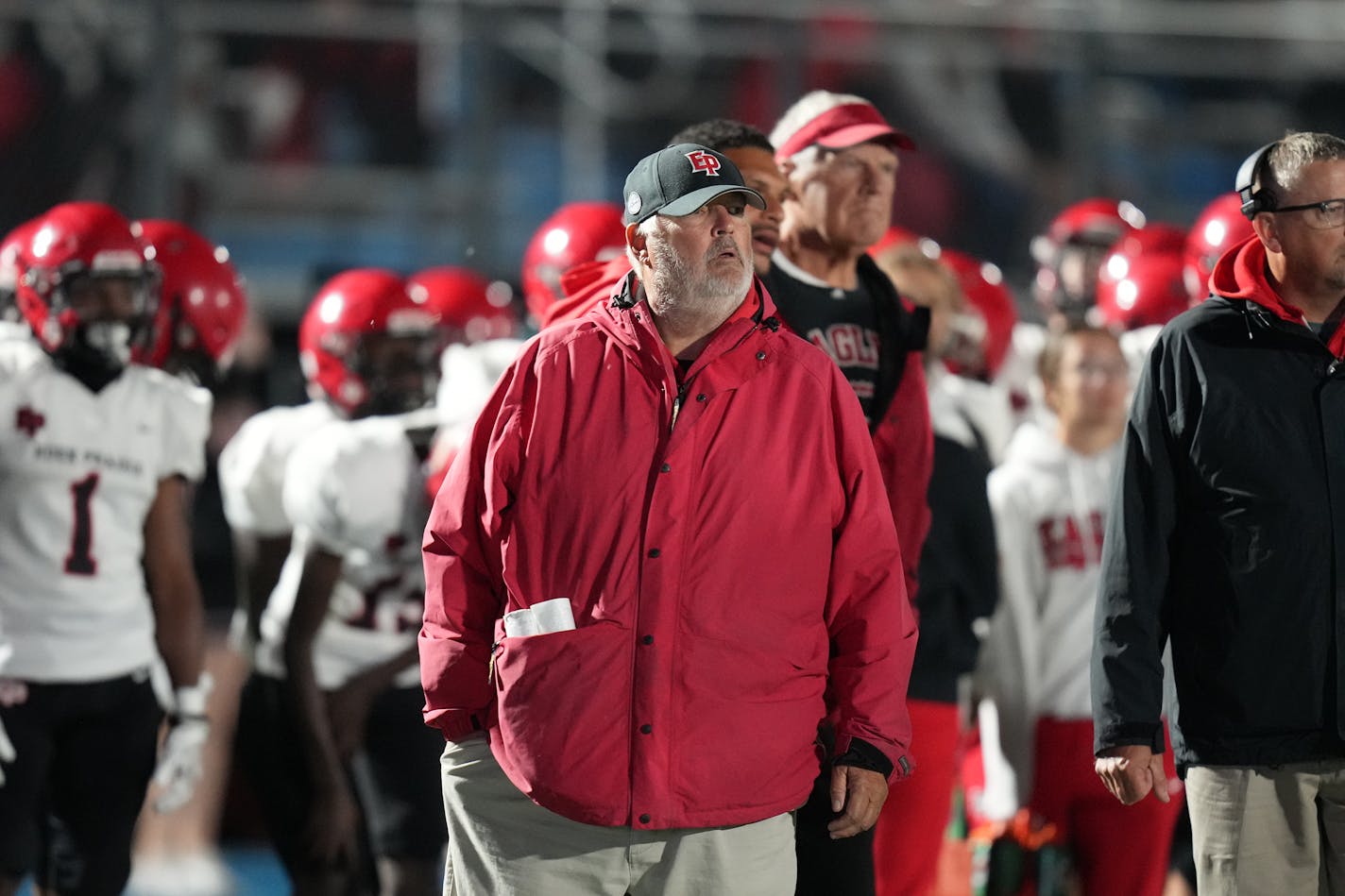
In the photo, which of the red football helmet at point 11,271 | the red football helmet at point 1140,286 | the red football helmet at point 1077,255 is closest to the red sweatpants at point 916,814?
the red football helmet at point 11,271

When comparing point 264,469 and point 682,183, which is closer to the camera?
point 682,183

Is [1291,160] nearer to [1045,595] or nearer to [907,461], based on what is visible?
[907,461]

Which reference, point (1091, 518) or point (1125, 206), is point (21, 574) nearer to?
point (1091, 518)

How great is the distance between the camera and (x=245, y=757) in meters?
4.95

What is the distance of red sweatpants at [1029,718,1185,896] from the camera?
4617 millimetres

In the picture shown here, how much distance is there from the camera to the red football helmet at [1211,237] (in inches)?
233

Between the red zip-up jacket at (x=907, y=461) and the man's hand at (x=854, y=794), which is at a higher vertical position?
the red zip-up jacket at (x=907, y=461)

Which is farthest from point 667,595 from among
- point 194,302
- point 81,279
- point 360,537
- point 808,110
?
point 194,302

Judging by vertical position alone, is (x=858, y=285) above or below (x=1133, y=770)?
above

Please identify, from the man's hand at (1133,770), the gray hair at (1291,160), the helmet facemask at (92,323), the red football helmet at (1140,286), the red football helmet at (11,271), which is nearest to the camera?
the man's hand at (1133,770)

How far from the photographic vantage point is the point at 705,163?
9.61 ft

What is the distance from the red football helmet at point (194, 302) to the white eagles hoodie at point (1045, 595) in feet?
8.07

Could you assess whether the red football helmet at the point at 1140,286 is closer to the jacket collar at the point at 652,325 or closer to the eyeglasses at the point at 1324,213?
the eyeglasses at the point at 1324,213

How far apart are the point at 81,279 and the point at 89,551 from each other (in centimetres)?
65
